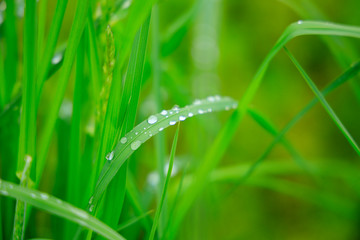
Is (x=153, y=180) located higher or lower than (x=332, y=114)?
higher

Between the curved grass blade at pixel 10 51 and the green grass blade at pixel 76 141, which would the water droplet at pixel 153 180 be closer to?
the green grass blade at pixel 76 141

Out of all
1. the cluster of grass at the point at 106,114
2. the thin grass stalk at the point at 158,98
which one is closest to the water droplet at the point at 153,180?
the cluster of grass at the point at 106,114

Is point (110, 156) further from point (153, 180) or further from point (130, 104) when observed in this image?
point (153, 180)

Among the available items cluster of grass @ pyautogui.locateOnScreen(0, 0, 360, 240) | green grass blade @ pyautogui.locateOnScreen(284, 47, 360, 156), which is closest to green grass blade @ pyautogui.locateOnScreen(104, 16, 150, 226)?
cluster of grass @ pyautogui.locateOnScreen(0, 0, 360, 240)

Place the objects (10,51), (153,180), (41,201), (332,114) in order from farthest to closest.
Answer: (153,180)
(10,51)
(332,114)
(41,201)

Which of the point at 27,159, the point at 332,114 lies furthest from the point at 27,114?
the point at 332,114

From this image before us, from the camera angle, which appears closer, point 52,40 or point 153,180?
point 52,40

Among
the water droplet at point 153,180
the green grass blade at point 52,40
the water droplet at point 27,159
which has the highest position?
the green grass blade at point 52,40

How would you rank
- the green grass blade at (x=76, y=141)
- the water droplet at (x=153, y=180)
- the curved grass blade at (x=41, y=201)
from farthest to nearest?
the water droplet at (x=153, y=180)
the green grass blade at (x=76, y=141)
the curved grass blade at (x=41, y=201)

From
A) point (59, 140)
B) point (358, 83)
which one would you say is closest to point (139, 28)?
point (59, 140)

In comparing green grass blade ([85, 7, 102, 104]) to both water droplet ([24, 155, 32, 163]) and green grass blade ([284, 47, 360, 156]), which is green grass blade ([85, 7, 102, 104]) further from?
green grass blade ([284, 47, 360, 156])

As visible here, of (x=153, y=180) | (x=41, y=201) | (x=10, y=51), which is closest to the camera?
(x=41, y=201)
